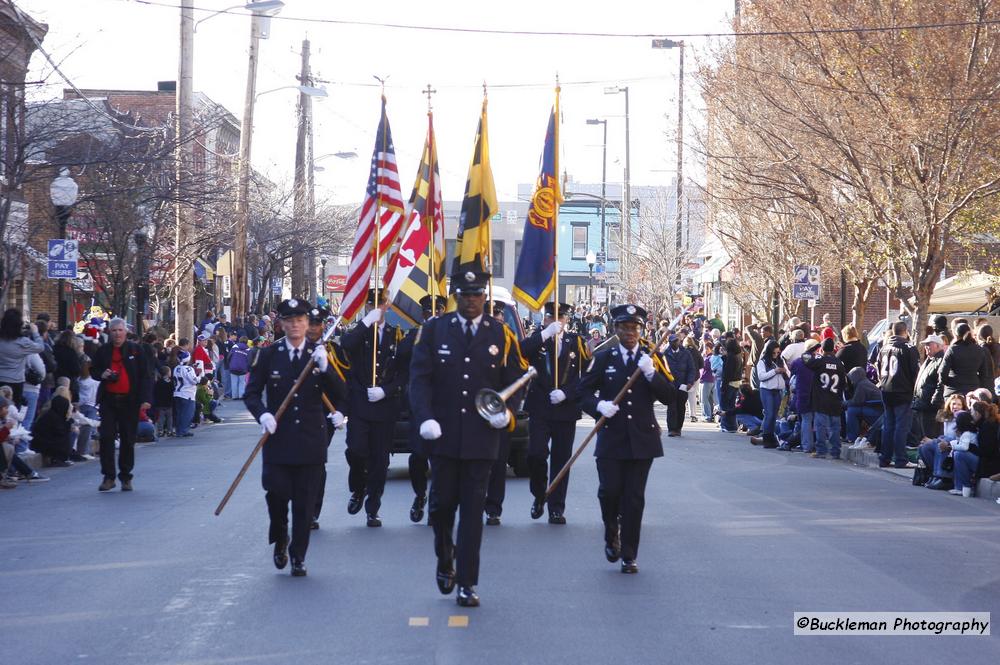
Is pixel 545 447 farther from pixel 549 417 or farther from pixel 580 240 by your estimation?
pixel 580 240

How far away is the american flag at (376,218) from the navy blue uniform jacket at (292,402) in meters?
4.12

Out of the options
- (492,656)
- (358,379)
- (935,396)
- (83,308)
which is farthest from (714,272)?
(492,656)

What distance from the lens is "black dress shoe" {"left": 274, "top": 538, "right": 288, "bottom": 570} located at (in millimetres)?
9639

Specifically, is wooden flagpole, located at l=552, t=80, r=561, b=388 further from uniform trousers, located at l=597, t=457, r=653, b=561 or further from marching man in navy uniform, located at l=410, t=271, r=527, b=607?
marching man in navy uniform, located at l=410, t=271, r=527, b=607

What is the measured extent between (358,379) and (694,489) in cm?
457

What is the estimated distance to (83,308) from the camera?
3909 centimetres

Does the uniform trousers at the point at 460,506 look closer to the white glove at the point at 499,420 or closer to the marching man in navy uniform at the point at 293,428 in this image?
the white glove at the point at 499,420

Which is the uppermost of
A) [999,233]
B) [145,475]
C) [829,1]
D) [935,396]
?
[829,1]

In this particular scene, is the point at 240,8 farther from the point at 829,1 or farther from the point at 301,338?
the point at 301,338

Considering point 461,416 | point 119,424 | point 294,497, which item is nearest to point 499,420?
point 461,416

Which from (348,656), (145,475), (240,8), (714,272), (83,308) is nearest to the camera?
(348,656)

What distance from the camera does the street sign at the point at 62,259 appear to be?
21422mm

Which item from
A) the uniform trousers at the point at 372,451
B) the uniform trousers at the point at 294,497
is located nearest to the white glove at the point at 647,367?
the uniform trousers at the point at 294,497

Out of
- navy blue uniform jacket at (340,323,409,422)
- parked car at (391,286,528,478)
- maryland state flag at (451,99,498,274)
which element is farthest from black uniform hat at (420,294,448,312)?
navy blue uniform jacket at (340,323,409,422)
